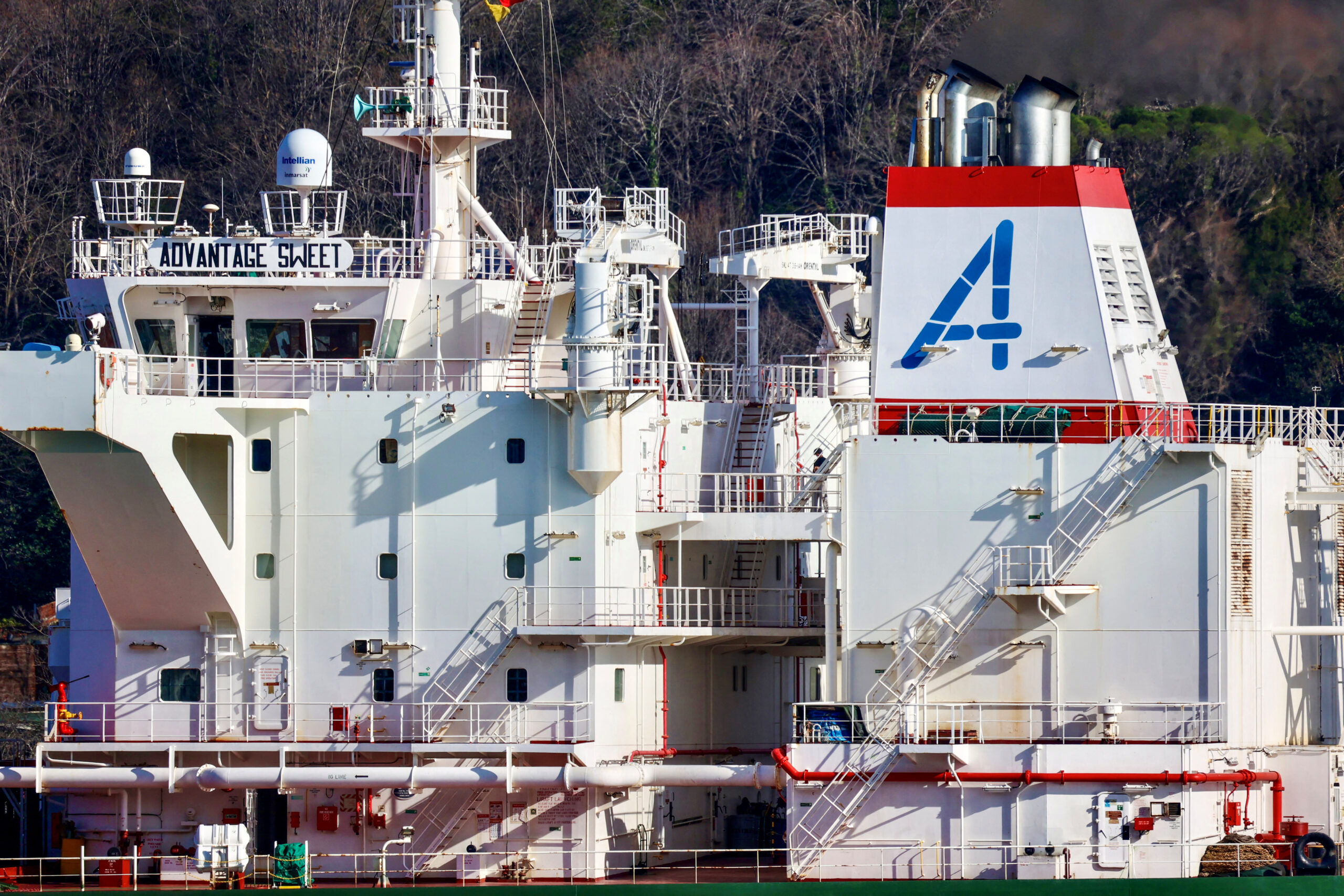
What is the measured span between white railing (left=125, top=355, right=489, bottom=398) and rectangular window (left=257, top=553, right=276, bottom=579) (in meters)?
2.40

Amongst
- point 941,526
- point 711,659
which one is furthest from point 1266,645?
point 711,659

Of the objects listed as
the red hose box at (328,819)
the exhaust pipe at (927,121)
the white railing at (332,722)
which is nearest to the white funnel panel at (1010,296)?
the exhaust pipe at (927,121)

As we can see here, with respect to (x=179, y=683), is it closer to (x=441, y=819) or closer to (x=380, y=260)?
(x=441, y=819)

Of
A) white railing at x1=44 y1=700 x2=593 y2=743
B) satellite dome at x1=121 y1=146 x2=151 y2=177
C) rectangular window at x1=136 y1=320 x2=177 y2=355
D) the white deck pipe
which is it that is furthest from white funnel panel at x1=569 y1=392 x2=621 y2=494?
satellite dome at x1=121 y1=146 x2=151 y2=177

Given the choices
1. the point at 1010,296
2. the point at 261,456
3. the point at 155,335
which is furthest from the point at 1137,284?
the point at 155,335

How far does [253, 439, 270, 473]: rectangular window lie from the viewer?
2941 cm

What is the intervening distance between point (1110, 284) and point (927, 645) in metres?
6.30

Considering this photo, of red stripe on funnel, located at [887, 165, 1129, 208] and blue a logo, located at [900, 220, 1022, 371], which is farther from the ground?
red stripe on funnel, located at [887, 165, 1129, 208]

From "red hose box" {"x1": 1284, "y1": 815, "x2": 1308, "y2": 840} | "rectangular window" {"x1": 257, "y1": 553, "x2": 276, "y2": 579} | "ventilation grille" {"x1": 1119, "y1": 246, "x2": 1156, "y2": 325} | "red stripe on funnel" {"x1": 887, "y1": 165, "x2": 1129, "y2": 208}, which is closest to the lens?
"red hose box" {"x1": 1284, "y1": 815, "x2": 1308, "y2": 840}

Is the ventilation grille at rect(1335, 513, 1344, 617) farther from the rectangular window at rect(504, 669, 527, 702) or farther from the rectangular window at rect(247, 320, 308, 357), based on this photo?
the rectangular window at rect(247, 320, 308, 357)

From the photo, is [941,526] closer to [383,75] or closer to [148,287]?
[148,287]

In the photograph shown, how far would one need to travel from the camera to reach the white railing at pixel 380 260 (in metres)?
30.7

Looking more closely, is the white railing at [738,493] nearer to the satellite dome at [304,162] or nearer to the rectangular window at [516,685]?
the rectangular window at [516,685]

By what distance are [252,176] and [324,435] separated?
32.9 meters
